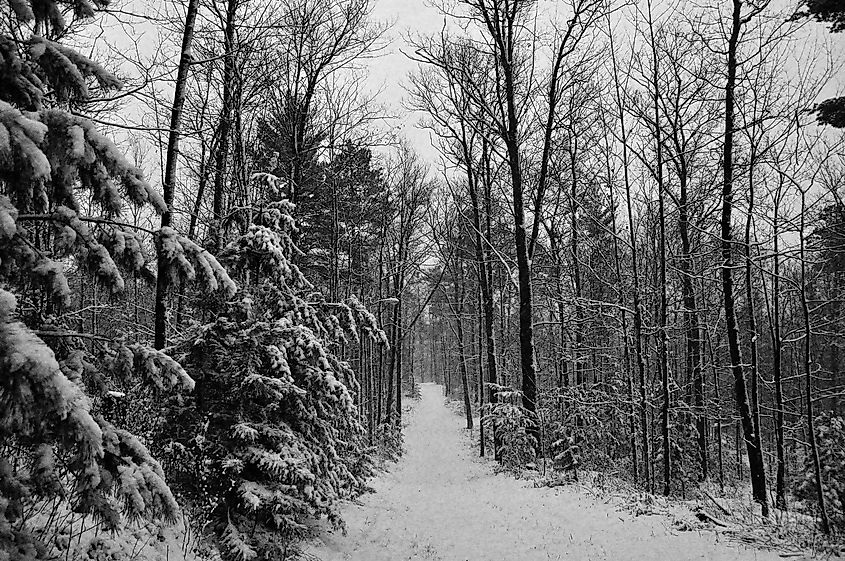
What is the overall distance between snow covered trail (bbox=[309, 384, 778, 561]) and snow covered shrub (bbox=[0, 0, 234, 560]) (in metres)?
5.57

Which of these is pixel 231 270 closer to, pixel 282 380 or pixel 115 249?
pixel 282 380

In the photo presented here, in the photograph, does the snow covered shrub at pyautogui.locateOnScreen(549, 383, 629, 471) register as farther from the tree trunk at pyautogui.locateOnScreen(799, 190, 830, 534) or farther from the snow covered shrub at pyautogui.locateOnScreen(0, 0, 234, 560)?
the snow covered shrub at pyautogui.locateOnScreen(0, 0, 234, 560)

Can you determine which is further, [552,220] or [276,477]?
[552,220]

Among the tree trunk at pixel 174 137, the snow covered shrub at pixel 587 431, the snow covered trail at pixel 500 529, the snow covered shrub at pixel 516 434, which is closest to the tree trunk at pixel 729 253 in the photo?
the snow covered shrub at pixel 587 431

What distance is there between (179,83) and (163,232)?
5250 mm

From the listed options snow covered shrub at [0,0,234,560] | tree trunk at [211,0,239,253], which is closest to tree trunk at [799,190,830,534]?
snow covered shrub at [0,0,234,560]

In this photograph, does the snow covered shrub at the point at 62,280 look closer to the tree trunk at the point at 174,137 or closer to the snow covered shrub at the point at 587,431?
the tree trunk at the point at 174,137

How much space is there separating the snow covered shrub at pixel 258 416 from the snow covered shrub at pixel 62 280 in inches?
114

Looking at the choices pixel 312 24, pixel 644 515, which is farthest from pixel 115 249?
pixel 312 24

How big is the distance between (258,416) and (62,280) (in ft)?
14.8

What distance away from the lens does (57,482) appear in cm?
292

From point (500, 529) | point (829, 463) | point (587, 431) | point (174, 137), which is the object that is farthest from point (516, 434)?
point (174, 137)

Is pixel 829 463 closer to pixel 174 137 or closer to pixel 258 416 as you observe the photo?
pixel 258 416

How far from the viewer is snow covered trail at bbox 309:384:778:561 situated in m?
6.80
